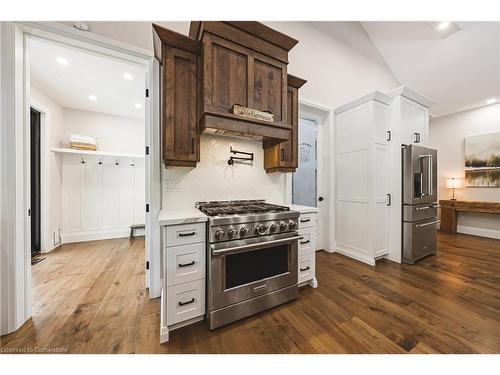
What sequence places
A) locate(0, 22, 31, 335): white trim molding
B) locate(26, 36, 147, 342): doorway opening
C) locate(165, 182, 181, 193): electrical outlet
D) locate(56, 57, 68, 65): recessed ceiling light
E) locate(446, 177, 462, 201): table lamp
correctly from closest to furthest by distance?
locate(0, 22, 31, 335): white trim molding < locate(165, 182, 181, 193): electrical outlet < locate(26, 36, 147, 342): doorway opening < locate(56, 57, 68, 65): recessed ceiling light < locate(446, 177, 462, 201): table lamp

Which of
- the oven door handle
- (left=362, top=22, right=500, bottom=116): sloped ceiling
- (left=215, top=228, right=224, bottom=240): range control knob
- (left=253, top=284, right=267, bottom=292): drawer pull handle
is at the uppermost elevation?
(left=362, top=22, right=500, bottom=116): sloped ceiling

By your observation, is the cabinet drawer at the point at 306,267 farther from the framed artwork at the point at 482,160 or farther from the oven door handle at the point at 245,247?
the framed artwork at the point at 482,160

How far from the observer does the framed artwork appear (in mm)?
4277

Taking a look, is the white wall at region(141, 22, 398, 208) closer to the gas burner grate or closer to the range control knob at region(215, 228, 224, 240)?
the gas burner grate

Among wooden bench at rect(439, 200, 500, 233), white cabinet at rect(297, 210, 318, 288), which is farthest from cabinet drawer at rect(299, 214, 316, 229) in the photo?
wooden bench at rect(439, 200, 500, 233)

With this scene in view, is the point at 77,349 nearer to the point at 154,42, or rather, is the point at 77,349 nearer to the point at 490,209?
the point at 154,42

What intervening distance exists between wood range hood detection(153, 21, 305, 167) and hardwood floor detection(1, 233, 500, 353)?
1.48 metres

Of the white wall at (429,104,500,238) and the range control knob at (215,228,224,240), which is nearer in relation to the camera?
the range control knob at (215,228,224,240)

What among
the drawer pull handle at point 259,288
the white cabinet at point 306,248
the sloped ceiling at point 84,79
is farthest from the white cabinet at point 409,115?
the sloped ceiling at point 84,79

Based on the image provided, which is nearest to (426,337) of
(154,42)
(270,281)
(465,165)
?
(270,281)

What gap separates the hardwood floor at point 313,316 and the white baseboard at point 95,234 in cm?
112

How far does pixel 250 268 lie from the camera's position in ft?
5.72

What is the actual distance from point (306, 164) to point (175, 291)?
2854 millimetres

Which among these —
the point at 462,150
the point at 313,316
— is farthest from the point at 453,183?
the point at 313,316
